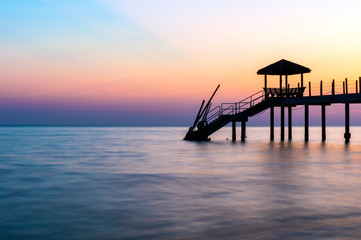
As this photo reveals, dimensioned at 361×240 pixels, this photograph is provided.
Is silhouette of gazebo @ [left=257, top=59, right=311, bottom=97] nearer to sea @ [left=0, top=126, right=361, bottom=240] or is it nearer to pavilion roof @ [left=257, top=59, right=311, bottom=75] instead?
pavilion roof @ [left=257, top=59, right=311, bottom=75]

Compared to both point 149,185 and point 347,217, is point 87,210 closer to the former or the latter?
point 149,185

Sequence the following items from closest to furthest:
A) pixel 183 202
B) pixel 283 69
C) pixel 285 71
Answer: pixel 183 202 < pixel 283 69 < pixel 285 71

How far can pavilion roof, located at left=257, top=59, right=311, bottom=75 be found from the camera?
1655 inches

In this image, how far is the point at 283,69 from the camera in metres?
41.8

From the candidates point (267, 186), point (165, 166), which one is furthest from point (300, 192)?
point (165, 166)

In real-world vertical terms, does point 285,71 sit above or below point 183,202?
above

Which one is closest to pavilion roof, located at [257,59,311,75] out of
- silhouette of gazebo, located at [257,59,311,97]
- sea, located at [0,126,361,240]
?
silhouette of gazebo, located at [257,59,311,97]

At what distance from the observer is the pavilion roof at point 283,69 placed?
42.0 metres

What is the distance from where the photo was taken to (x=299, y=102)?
40.8 metres

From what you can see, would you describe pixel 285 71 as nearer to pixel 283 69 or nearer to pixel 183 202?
pixel 283 69

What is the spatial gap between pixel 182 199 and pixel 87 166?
11.6m

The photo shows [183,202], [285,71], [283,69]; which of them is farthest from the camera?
[285,71]

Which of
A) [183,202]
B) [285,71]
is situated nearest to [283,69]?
[285,71]

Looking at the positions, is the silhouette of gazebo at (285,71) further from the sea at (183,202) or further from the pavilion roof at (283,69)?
the sea at (183,202)
